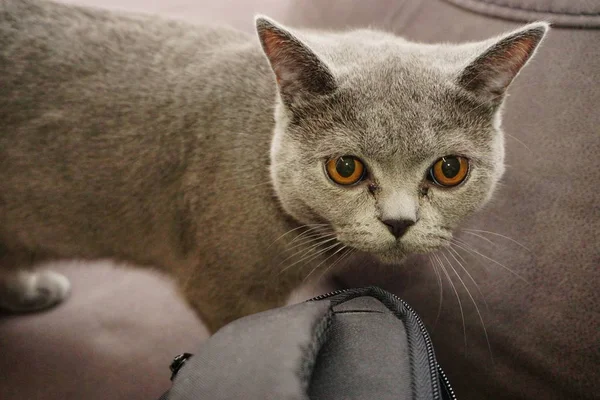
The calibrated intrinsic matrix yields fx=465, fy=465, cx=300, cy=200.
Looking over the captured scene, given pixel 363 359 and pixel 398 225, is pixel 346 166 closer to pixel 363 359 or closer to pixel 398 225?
pixel 398 225

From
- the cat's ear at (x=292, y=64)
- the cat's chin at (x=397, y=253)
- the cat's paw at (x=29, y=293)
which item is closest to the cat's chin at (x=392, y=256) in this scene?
the cat's chin at (x=397, y=253)

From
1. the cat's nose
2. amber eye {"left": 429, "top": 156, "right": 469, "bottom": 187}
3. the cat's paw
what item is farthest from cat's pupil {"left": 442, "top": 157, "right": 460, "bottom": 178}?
the cat's paw

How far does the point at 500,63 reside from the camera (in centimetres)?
73

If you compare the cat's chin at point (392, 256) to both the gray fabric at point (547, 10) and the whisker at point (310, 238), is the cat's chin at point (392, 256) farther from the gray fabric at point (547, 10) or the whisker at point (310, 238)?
the gray fabric at point (547, 10)

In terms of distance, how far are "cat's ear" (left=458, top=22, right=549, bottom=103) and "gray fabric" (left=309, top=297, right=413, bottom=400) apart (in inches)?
15.7

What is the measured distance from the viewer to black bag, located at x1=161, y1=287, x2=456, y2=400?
57 cm

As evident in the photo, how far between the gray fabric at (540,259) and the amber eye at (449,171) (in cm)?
20

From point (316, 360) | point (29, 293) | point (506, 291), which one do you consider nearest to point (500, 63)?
point (506, 291)

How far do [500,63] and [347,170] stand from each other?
0.96 feet

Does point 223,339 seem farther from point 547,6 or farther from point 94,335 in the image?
point 547,6

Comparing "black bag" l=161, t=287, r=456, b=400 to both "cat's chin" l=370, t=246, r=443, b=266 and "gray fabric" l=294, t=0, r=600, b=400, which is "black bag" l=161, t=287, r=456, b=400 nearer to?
"cat's chin" l=370, t=246, r=443, b=266

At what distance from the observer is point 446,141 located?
29.4 inches

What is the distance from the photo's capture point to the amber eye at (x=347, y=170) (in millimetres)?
772

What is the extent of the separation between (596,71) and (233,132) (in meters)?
0.66
